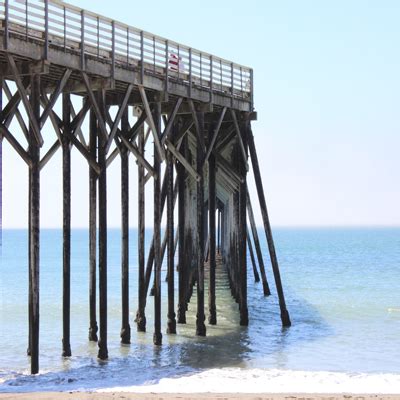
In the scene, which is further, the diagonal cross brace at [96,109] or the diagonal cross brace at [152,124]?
the diagonal cross brace at [152,124]

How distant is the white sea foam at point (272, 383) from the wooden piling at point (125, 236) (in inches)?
121

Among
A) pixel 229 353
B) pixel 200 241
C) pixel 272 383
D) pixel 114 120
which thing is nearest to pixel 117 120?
pixel 114 120

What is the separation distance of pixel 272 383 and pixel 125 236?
209 inches

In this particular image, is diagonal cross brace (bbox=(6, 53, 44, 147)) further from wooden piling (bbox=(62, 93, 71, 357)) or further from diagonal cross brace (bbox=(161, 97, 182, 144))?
diagonal cross brace (bbox=(161, 97, 182, 144))

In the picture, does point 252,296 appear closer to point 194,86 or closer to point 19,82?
point 194,86

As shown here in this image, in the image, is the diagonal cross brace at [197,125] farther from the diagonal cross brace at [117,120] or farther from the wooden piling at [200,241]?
the diagonal cross brace at [117,120]

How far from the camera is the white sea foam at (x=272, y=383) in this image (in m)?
14.9

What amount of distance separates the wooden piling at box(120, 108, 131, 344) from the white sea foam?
3.06 metres

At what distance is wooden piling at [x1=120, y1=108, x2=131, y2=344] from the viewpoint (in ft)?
61.0

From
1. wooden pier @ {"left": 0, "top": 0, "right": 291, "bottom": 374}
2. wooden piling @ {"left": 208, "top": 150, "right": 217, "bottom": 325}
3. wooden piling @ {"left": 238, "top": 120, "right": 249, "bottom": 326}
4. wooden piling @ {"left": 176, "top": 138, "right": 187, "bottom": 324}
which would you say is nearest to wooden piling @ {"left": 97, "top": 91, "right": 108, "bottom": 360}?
wooden pier @ {"left": 0, "top": 0, "right": 291, "bottom": 374}

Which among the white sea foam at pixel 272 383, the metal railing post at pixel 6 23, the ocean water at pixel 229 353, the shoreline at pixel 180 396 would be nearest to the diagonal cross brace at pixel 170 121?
the ocean water at pixel 229 353

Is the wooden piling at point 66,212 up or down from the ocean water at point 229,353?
up

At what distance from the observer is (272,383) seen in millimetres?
15648

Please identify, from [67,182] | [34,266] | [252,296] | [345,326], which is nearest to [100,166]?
[67,182]
